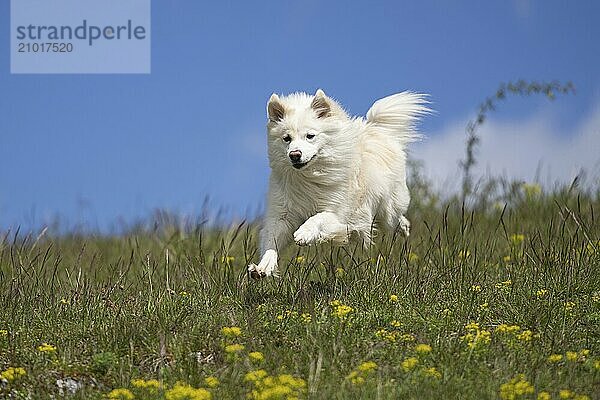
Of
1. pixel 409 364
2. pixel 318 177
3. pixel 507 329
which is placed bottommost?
pixel 409 364

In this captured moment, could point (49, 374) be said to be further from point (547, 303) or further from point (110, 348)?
point (547, 303)

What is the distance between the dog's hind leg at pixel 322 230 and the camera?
6.02 meters

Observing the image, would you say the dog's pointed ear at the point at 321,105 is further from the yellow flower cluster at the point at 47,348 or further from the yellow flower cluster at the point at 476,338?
the yellow flower cluster at the point at 47,348

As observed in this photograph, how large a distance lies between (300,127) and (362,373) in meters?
2.32

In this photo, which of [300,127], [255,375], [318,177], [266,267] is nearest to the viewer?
[255,375]

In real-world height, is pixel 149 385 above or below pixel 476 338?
below

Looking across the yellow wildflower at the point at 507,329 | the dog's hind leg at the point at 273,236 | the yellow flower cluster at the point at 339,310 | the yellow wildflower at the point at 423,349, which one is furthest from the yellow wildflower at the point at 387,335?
the dog's hind leg at the point at 273,236

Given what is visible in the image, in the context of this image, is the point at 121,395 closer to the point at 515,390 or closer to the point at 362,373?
the point at 362,373

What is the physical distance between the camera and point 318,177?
6.62 m

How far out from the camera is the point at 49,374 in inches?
191

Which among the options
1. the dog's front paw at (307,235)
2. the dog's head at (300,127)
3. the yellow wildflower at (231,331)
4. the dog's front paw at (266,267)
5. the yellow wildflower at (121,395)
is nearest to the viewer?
the yellow wildflower at (121,395)

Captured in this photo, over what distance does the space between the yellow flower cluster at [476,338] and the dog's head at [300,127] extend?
69.4 inches

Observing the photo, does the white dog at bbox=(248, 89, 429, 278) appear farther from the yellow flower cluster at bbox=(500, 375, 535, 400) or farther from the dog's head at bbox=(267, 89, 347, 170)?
the yellow flower cluster at bbox=(500, 375, 535, 400)

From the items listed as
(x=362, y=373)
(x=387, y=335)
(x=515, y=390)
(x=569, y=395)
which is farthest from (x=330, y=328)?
(x=569, y=395)
